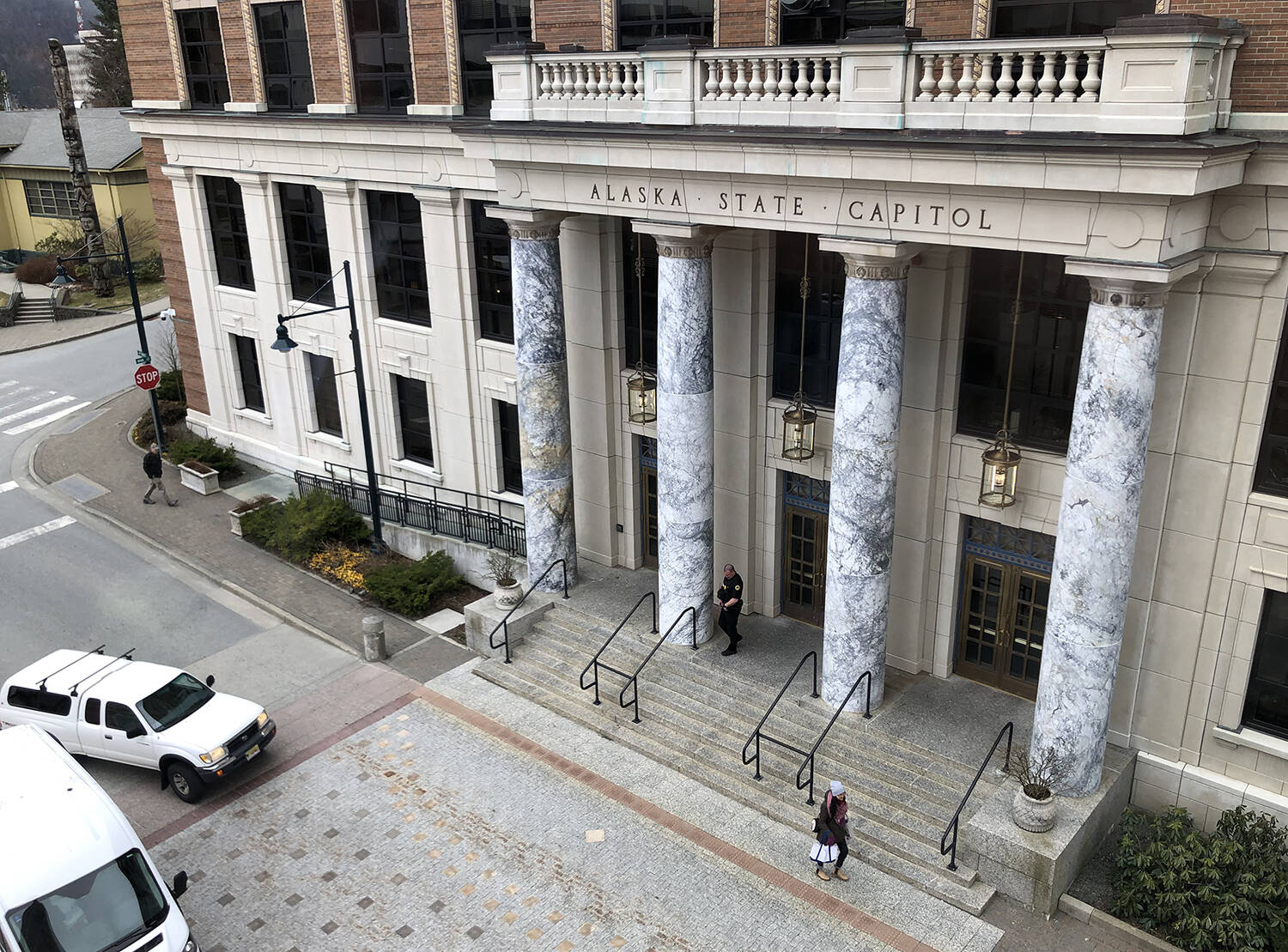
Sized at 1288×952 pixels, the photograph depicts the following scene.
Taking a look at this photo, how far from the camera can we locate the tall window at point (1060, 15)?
13.5 m

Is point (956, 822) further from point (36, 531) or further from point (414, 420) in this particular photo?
point (36, 531)

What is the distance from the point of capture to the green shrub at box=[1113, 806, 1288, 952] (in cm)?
1277

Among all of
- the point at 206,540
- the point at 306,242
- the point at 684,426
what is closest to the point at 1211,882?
the point at 684,426

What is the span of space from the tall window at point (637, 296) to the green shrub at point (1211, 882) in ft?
38.2

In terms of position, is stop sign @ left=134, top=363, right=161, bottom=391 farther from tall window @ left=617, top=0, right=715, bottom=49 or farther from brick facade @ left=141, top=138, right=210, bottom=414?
tall window @ left=617, top=0, right=715, bottom=49

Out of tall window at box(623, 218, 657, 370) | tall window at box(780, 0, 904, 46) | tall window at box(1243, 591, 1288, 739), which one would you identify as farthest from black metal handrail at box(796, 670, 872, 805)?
tall window at box(780, 0, 904, 46)

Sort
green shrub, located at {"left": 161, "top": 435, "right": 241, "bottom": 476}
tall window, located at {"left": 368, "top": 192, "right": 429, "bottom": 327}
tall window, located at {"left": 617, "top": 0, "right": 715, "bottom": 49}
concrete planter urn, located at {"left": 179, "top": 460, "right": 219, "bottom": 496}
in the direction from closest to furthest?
tall window, located at {"left": 617, "top": 0, "right": 715, "bottom": 49}
tall window, located at {"left": 368, "top": 192, "right": 429, "bottom": 327}
concrete planter urn, located at {"left": 179, "top": 460, "right": 219, "bottom": 496}
green shrub, located at {"left": 161, "top": 435, "right": 241, "bottom": 476}

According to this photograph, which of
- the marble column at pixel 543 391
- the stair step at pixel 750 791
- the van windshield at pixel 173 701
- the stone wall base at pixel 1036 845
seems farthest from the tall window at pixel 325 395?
the stone wall base at pixel 1036 845

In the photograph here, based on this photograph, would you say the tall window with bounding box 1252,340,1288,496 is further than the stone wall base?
No

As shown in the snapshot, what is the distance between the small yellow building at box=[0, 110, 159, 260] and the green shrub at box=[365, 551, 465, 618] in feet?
135

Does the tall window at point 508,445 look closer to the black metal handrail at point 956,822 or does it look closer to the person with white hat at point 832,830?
the person with white hat at point 832,830

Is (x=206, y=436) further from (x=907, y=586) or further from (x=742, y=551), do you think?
(x=907, y=586)

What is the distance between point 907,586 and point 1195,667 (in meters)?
4.48

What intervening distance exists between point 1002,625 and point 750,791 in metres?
4.88
